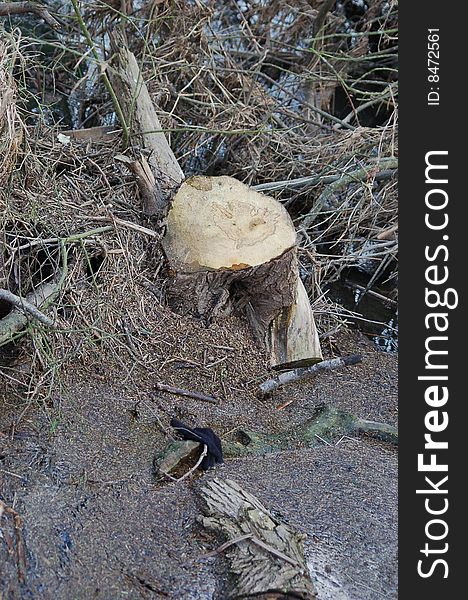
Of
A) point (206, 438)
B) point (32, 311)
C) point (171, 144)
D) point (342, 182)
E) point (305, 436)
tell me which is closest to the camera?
point (32, 311)

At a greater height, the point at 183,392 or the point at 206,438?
the point at 206,438

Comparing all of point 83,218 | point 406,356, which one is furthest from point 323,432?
point 83,218

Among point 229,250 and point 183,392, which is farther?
point 183,392

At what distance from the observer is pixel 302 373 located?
4.99 m

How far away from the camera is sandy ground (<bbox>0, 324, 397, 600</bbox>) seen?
9.89ft

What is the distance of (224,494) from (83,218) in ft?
6.34

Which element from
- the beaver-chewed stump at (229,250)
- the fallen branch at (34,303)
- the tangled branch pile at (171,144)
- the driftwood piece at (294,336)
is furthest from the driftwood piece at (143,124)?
the driftwood piece at (294,336)

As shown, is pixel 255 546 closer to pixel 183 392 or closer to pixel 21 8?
pixel 183 392

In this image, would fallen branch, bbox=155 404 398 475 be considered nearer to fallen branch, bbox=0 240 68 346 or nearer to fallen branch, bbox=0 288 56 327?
fallen branch, bbox=0 288 56 327

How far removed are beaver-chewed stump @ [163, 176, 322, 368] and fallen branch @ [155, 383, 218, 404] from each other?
53cm

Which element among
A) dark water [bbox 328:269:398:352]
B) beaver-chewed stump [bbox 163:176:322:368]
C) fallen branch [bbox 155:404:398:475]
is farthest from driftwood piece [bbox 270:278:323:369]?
dark water [bbox 328:269:398:352]

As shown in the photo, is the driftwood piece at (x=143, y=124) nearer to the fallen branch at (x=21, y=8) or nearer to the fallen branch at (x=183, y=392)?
the fallen branch at (x=21, y=8)

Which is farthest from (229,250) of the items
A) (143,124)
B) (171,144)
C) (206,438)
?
(171,144)

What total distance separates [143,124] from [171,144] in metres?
0.84
